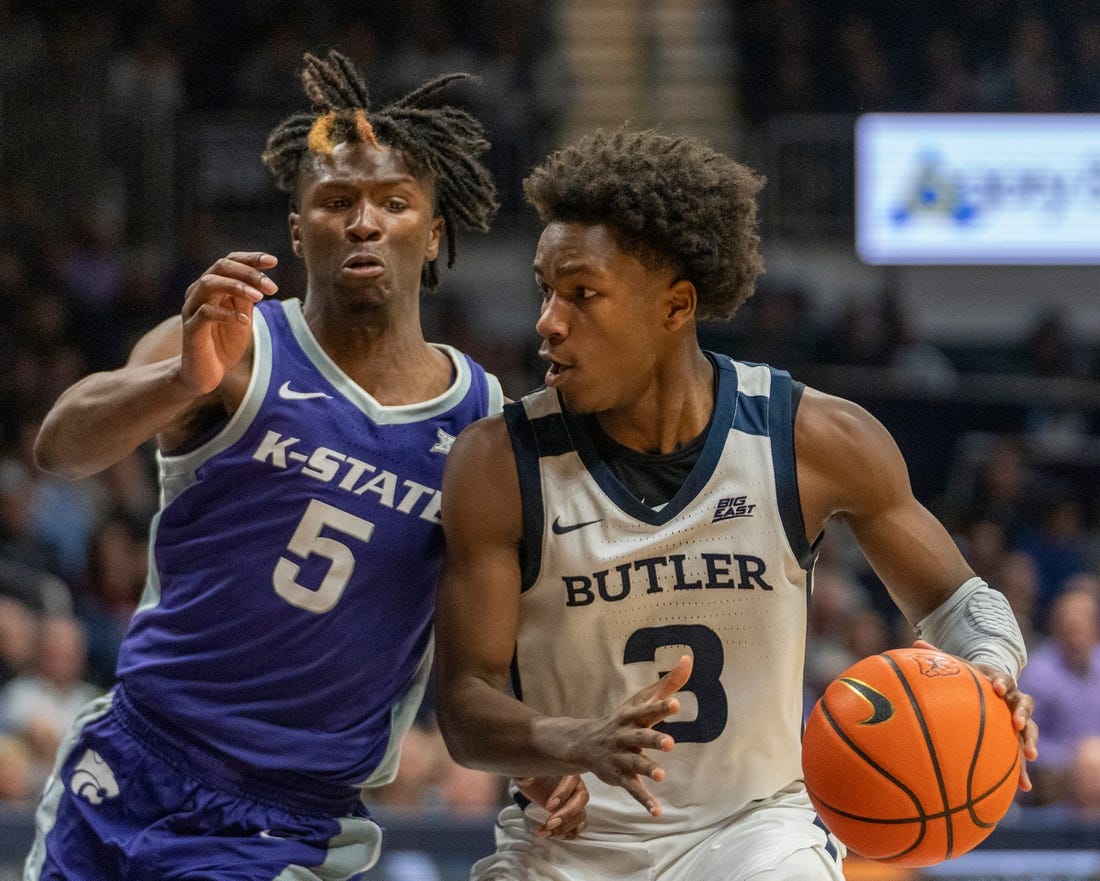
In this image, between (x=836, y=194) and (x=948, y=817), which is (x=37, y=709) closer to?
(x=948, y=817)

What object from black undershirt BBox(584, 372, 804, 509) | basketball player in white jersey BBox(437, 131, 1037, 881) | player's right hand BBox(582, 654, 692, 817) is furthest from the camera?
black undershirt BBox(584, 372, 804, 509)

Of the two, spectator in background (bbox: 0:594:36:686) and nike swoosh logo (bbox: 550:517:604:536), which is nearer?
nike swoosh logo (bbox: 550:517:604:536)

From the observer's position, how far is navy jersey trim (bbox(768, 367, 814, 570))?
3438 mm

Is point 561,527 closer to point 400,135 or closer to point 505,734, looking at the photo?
point 505,734

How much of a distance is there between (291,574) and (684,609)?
852mm

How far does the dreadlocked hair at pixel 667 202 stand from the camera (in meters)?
3.39

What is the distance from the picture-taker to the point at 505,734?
320 centimetres

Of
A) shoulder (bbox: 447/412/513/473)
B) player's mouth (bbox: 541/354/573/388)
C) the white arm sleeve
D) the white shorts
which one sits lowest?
the white shorts

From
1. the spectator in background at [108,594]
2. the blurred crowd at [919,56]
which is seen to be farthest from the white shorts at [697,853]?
the blurred crowd at [919,56]

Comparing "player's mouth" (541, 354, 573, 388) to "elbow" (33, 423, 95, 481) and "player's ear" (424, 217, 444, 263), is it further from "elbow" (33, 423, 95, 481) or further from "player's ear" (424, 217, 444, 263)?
"elbow" (33, 423, 95, 481)

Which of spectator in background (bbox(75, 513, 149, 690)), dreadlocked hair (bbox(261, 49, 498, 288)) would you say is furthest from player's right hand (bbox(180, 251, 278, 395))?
Result: spectator in background (bbox(75, 513, 149, 690))

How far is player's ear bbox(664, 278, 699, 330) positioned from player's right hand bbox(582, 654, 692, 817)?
84 centimetres

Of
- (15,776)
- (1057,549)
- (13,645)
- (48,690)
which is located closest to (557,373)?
(15,776)

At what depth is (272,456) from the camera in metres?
3.56
